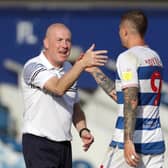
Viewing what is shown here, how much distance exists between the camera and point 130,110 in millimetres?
6199

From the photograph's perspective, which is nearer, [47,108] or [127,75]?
[127,75]

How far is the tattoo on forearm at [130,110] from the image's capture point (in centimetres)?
618

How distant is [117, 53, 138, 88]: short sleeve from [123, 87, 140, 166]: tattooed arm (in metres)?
0.04

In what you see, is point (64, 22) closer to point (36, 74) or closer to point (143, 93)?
point (36, 74)

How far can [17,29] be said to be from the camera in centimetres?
1426

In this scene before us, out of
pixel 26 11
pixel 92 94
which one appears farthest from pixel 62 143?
pixel 26 11

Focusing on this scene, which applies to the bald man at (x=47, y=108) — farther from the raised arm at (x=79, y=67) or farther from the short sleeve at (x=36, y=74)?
the raised arm at (x=79, y=67)

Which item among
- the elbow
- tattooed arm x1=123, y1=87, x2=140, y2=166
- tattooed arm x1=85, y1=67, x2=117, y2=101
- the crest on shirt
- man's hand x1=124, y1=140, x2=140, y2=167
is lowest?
man's hand x1=124, y1=140, x2=140, y2=167

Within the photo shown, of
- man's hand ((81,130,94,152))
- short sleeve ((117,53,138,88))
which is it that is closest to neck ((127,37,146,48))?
short sleeve ((117,53,138,88))

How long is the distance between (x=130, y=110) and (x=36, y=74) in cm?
73

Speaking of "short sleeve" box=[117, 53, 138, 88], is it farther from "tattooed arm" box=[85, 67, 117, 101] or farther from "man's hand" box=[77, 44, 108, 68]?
"tattooed arm" box=[85, 67, 117, 101]

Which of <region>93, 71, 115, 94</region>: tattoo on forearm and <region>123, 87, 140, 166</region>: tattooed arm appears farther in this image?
<region>93, 71, 115, 94</region>: tattoo on forearm

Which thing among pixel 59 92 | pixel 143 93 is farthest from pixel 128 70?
pixel 59 92

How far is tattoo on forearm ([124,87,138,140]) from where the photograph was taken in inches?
243
